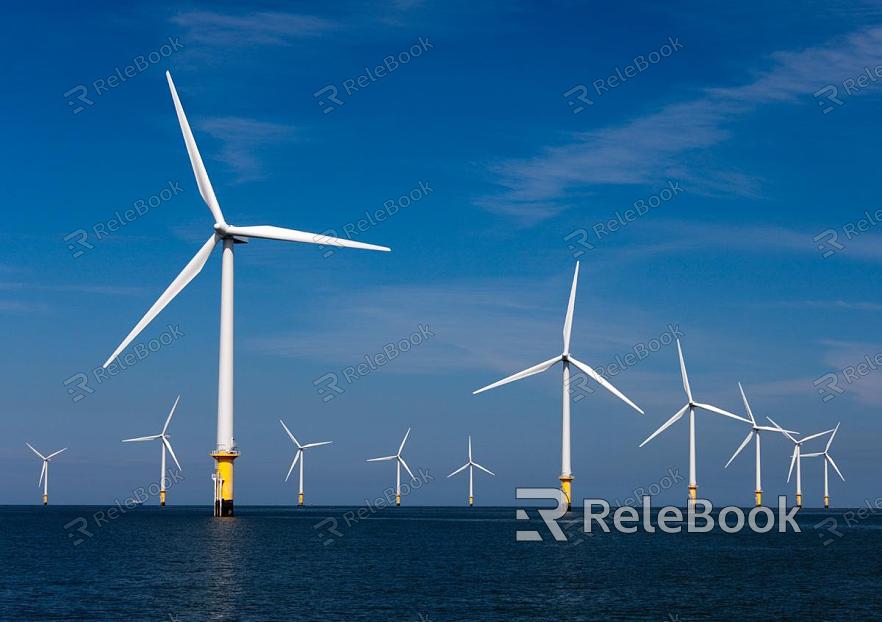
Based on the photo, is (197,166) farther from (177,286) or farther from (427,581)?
(427,581)

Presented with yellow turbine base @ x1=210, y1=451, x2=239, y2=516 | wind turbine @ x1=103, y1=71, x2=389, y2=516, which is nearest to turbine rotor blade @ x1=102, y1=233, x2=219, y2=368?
wind turbine @ x1=103, y1=71, x2=389, y2=516

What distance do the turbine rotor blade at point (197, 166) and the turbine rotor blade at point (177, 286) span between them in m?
2.76

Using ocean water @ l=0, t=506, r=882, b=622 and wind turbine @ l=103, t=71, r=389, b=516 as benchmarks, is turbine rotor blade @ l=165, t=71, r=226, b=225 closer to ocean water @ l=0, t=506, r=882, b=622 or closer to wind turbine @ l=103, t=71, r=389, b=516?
wind turbine @ l=103, t=71, r=389, b=516

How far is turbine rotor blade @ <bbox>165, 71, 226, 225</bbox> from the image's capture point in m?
109

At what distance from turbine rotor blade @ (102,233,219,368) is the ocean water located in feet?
63.2

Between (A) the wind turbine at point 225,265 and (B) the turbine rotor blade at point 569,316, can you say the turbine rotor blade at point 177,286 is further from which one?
(B) the turbine rotor blade at point 569,316

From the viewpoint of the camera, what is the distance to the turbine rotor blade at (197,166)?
358 feet

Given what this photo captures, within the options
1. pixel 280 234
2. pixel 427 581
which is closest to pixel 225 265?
pixel 280 234

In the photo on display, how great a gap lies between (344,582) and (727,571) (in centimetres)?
3207

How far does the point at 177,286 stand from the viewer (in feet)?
364

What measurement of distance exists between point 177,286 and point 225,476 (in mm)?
23560

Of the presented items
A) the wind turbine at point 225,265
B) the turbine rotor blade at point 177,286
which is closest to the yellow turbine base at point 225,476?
the wind turbine at point 225,265

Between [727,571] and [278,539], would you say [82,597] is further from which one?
[278,539]

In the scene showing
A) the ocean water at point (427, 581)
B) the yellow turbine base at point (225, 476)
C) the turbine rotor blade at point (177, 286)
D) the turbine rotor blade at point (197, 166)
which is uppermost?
the turbine rotor blade at point (197, 166)
